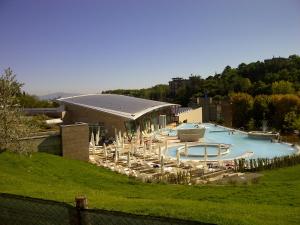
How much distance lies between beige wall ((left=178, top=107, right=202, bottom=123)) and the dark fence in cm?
4266

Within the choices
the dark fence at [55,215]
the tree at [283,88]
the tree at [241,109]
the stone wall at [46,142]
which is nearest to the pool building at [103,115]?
the stone wall at [46,142]

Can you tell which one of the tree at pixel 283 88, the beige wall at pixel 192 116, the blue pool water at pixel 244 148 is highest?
the tree at pixel 283 88

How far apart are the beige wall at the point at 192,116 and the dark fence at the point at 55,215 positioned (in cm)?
4266

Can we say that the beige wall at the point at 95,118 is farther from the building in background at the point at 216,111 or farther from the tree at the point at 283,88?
the tree at the point at 283,88

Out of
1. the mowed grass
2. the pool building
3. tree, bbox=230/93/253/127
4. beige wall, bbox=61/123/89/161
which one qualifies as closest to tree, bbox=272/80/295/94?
tree, bbox=230/93/253/127

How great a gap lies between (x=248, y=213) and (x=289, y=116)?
32366 millimetres

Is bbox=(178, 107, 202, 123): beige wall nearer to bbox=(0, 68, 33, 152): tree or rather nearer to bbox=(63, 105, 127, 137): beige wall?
bbox=(63, 105, 127, 137): beige wall

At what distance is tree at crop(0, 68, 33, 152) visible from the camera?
45.2 feet

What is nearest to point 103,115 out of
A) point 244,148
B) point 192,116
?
point 244,148

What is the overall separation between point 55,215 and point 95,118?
25.5 m

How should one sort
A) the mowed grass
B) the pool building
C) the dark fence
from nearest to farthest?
the dark fence
the mowed grass
the pool building

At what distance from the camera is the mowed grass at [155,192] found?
690 cm

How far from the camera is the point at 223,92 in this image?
215ft

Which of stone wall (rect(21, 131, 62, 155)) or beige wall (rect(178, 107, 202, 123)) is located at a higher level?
stone wall (rect(21, 131, 62, 155))
